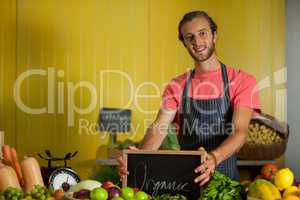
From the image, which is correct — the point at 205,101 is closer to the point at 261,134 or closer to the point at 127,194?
the point at 127,194

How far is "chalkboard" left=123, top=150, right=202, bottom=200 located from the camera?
2.41 m

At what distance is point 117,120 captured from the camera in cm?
539

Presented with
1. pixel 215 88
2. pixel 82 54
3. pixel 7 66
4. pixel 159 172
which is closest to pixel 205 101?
pixel 215 88

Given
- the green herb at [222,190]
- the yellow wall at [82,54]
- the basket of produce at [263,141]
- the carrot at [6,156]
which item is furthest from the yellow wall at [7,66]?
the green herb at [222,190]

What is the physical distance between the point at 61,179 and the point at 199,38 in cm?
123

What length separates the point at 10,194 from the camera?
7.01 feet

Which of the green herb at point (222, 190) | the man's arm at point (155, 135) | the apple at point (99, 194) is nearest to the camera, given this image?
the apple at point (99, 194)

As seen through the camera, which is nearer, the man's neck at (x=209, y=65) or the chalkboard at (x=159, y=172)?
the chalkboard at (x=159, y=172)

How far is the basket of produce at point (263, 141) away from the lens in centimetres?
455

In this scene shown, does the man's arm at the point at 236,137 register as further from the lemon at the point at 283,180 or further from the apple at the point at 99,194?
the apple at the point at 99,194

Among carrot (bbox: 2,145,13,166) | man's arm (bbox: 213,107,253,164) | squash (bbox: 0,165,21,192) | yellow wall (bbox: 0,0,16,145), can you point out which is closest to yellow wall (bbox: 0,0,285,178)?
yellow wall (bbox: 0,0,16,145)

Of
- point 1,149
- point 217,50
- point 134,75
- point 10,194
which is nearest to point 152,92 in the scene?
point 134,75

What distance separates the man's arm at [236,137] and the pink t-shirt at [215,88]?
59 mm

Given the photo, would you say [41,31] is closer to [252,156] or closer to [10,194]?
[252,156]
